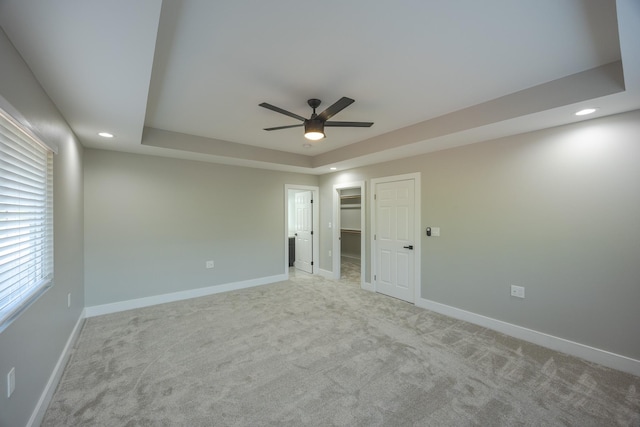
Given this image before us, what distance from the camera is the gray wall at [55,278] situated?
1.45m

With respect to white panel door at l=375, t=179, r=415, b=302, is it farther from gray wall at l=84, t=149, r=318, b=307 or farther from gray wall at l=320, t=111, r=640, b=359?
gray wall at l=84, t=149, r=318, b=307

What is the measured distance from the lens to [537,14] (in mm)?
1554

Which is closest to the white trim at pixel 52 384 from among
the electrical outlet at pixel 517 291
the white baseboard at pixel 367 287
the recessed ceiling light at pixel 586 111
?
the white baseboard at pixel 367 287

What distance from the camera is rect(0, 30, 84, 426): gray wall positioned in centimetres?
145

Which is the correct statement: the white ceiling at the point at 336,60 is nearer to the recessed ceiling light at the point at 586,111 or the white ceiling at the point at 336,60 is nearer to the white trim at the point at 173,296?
the recessed ceiling light at the point at 586,111

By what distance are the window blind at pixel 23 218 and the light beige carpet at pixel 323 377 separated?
3.08 feet

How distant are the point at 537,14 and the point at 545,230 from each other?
2.22m

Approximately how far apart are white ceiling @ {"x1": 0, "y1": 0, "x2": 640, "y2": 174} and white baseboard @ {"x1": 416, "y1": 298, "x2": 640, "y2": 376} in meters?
2.26

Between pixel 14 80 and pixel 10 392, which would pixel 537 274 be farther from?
pixel 14 80

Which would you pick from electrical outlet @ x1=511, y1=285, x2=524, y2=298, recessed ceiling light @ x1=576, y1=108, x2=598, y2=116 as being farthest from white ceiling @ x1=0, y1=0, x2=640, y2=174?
electrical outlet @ x1=511, y1=285, x2=524, y2=298

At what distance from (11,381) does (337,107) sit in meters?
2.78

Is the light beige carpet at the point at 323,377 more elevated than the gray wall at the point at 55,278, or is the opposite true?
the gray wall at the point at 55,278

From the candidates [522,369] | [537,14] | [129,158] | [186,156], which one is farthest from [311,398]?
[129,158]

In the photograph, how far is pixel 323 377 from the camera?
2258 millimetres
